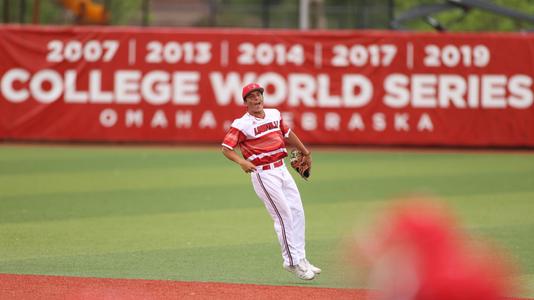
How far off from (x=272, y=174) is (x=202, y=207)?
19.7 ft

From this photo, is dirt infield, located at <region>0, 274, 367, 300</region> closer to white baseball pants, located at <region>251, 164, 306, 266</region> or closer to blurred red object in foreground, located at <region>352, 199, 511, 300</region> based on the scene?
white baseball pants, located at <region>251, 164, 306, 266</region>

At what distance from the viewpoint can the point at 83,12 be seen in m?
36.1

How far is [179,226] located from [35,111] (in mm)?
12452

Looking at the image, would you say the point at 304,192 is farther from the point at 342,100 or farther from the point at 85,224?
the point at 342,100

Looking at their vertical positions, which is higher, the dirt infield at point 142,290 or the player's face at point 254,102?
the player's face at point 254,102

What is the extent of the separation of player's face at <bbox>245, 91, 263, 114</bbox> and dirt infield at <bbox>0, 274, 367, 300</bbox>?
1519 millimetres

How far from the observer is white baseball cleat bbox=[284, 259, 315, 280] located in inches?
348

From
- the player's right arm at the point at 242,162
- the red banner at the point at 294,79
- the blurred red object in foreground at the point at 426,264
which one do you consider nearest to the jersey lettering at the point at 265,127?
the player's right arm at the point at 242,162

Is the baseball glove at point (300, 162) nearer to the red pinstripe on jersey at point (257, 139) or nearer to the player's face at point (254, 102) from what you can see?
the red pinstripe on jersey at point (257, 139)

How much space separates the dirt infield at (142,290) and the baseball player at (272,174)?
33cm

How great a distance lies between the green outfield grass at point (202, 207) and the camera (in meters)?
10.1

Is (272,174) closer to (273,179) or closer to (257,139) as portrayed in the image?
(273,179)

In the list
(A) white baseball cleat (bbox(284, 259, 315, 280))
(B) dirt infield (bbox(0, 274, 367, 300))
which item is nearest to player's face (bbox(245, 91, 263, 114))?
(A) white baseball cleat (bbox(284, 259, 315, 280))

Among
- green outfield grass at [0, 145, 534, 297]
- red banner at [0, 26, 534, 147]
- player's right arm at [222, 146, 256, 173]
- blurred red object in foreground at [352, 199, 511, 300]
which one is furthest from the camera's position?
red banner at [0, 26, 534, 147]
